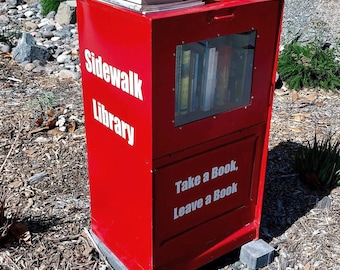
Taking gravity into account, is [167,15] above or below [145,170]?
above

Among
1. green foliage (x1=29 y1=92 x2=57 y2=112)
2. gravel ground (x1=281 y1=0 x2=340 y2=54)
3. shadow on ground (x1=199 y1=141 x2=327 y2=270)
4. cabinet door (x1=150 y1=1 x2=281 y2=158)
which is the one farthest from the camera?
gravel ground (x1=281 y1=0 x2=340 y2=54)

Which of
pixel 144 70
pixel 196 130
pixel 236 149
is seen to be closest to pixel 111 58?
pixel 144 70

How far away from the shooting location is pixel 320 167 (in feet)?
13.0

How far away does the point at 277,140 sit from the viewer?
459cm

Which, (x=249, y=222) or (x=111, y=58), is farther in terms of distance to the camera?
(x=249, y=222)

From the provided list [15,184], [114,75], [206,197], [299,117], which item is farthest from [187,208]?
[299,117]

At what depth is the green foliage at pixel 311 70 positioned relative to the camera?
548 centimetres

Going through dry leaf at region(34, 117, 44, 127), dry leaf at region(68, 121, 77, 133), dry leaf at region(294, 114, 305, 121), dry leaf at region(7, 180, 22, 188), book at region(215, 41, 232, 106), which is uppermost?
book at region(215, 41, 232, 106)

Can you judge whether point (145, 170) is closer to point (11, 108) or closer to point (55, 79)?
point (11, 108)

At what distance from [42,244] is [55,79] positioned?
2582 mm

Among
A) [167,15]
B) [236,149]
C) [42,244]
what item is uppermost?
[167,15]

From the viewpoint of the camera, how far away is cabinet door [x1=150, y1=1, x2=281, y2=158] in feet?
8.00

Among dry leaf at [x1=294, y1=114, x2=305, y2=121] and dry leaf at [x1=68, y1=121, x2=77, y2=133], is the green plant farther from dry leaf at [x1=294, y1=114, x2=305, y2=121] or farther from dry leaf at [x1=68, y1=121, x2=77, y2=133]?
dry leaf at [x1=68, y1=121, x2=77, y2=133]

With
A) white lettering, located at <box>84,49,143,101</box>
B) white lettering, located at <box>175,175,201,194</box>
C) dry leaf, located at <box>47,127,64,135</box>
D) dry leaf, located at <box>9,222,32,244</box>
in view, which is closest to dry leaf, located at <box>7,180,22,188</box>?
dry leaf, located at <box>9,222,32,244</box>
